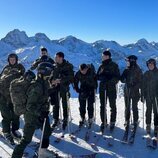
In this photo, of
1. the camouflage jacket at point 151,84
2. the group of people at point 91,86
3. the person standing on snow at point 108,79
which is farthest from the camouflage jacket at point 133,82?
the person standing on snow at point 108,79

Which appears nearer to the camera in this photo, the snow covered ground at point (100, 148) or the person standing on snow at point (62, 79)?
the snow covered ground at point (100, 148)

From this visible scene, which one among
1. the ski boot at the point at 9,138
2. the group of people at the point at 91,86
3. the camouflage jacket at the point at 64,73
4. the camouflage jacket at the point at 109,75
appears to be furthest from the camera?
the camouflage jacket at the point at 64,73

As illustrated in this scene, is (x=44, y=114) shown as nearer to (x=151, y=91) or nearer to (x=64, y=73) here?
(x=64, y=73)

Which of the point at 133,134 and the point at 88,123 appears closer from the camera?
the point at 133,134

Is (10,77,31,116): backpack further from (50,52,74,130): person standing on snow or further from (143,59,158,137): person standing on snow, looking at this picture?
(143,59,158,137): person standing on snow

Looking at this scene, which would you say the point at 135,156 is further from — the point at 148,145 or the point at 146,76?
the point at 146,76

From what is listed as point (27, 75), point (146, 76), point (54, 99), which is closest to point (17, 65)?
point (54, 99)

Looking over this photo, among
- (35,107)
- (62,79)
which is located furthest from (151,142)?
(35,107)

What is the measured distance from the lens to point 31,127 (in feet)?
37.2

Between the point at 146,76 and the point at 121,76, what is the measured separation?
1.06 metres


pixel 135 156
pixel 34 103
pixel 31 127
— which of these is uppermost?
pixel 34 103

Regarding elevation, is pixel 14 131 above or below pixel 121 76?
below

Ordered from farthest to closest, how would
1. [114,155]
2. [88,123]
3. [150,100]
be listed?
[88,123]
[150,100]
[114,155]

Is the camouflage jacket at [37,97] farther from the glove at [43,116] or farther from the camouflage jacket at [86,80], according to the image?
the camouflage jacket at [86,80]
